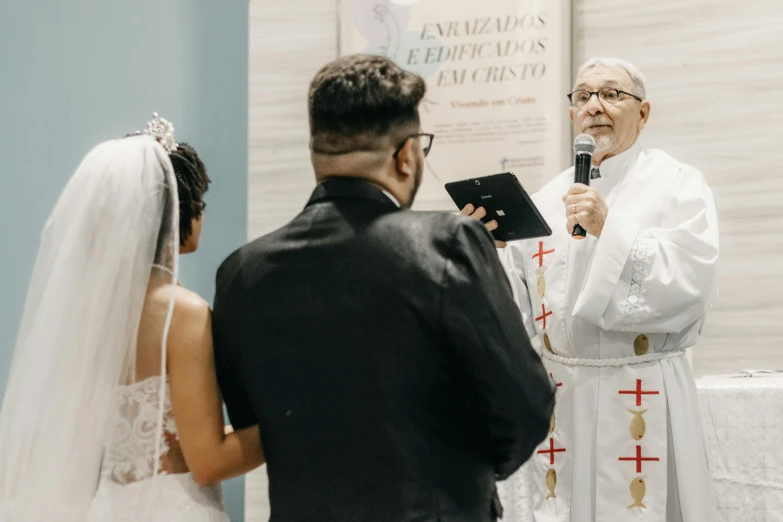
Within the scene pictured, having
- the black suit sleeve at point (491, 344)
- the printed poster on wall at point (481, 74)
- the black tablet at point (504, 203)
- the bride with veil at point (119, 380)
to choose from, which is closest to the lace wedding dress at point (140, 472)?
the bride with veil at point (119, 380)

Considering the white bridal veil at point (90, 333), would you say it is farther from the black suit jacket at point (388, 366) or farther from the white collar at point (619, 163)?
the white collar at point (619, 163)

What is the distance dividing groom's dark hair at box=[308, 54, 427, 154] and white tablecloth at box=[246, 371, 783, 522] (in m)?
1.94

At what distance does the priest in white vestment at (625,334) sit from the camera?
3145 mm

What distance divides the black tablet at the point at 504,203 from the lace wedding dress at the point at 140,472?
1160mm

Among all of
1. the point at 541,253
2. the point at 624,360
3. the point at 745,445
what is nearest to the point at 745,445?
the point at 745,445

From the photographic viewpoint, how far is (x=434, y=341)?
187 cm

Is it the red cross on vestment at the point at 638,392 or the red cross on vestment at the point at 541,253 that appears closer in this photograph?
the red cross on vestment at the point at 638,392

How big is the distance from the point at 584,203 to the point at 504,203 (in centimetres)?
29

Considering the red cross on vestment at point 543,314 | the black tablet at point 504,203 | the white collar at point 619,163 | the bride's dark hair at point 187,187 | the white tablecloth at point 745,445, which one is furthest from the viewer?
the white collar at point 619,163

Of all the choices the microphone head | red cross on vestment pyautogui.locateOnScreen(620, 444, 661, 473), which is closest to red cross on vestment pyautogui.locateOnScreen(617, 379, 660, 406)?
red cross on vestment pyautogui.locateOnScreen(620, 444, 661, 473)

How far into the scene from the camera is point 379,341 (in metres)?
1.87

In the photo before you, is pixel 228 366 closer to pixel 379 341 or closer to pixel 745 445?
pixel 379 341

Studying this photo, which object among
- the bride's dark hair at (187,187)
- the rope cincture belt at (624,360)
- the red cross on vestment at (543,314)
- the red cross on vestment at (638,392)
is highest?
the bride's dark hair at (187,187)

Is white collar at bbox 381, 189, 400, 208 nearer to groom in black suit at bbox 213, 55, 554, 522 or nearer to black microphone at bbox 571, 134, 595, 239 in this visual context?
groom in black suit at bbox 213, 55, 554, 522
